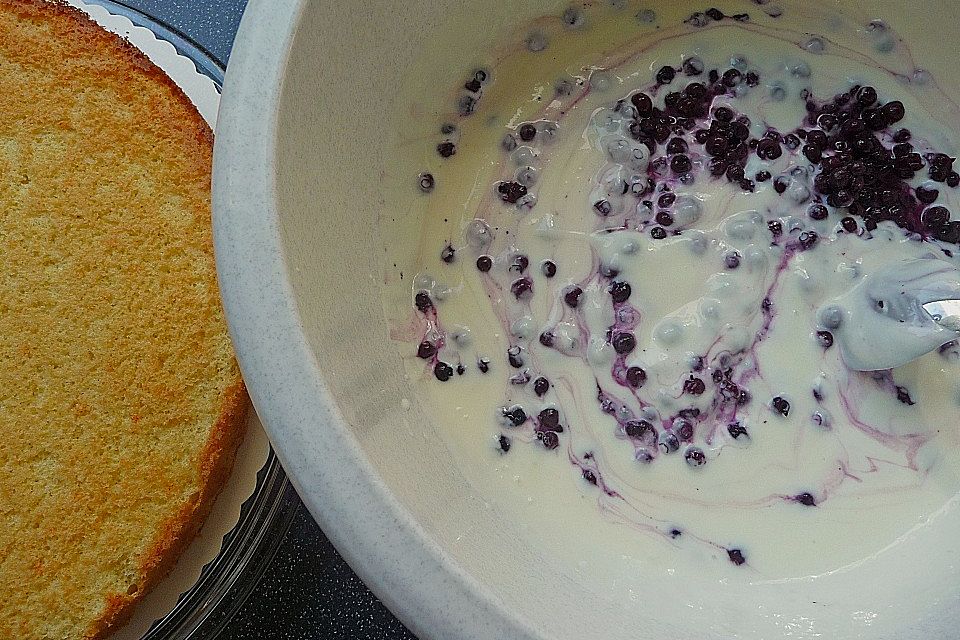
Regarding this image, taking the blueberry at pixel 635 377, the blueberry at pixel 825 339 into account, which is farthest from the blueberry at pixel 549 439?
the blueberry at pixel 825 339

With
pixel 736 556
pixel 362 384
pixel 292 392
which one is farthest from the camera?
pixel 736 556

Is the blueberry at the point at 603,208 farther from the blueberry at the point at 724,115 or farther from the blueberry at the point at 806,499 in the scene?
the blueberry at the point at 806,499

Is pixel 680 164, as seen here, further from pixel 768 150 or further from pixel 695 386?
pixel 695 386

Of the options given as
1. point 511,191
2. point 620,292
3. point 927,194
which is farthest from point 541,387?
point 927,194

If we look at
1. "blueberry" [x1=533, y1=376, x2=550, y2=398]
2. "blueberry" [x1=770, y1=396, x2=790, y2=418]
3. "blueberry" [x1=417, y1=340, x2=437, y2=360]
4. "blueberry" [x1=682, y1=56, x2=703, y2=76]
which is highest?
"blueberry" [x1=682, y1=56, x2=703, y2=76]

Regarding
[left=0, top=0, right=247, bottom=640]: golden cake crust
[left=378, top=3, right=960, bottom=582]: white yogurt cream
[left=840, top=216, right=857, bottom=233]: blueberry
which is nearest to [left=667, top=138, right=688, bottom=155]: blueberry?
[left=378, top=3, right=960, bottom=582]: white yogurt cream

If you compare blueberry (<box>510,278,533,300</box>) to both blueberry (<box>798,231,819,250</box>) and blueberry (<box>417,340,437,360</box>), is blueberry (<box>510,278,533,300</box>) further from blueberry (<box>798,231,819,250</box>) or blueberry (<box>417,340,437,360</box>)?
blueberry (<box>798,231,819,250</box>)
